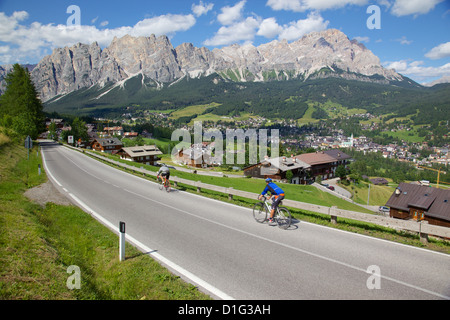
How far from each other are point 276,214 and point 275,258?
3.57 m

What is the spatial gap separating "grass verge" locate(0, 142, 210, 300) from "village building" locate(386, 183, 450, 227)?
39967 millimetres

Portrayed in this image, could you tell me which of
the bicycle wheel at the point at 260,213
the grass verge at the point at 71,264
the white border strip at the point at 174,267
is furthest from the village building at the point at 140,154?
the bicycle wheel at the point at 260,213

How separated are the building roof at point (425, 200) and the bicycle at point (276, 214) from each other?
33786 millimetres

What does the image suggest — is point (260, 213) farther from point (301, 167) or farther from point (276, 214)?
point (301, 167)

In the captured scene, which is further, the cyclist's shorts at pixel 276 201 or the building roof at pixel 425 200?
the building roof at pixel 425 200

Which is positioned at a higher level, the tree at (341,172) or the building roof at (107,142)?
the building roof at (107,142)

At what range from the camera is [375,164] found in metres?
149

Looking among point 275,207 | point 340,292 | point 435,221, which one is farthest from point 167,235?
point 435,221

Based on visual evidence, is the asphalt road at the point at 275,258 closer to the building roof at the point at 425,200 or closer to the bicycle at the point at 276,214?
the bicycle at the point at 276,214

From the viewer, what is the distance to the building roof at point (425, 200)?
3475 cm

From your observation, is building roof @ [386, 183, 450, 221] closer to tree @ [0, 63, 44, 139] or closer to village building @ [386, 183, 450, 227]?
village building @ [386, 183, 450, 227]

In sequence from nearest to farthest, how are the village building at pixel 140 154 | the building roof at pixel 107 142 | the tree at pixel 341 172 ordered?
1. the village building at pixel 140 154
2. the tree at pixel 341 172
3. the building roof at pixel 107 142

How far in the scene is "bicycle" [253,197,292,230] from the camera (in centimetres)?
1115
